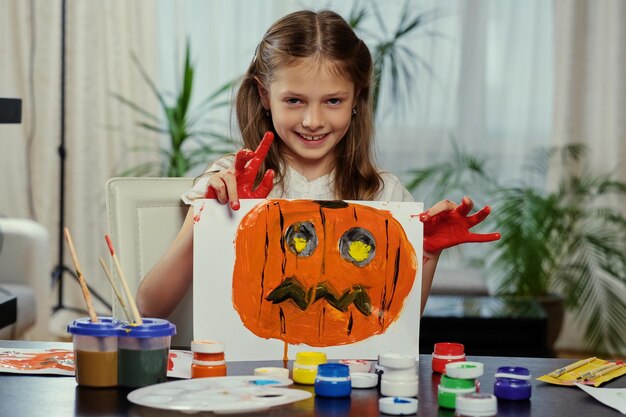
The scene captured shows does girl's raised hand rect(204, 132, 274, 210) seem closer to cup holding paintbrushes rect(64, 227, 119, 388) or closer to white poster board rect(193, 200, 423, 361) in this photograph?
white poster board rect(193, 200, 423, 361)

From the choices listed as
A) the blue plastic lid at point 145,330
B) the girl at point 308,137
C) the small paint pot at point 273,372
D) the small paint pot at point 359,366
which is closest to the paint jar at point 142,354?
the blue plastic lid at point 145,330

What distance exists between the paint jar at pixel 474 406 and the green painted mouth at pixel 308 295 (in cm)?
36

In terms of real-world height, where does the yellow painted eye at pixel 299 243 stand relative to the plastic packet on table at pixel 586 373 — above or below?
above

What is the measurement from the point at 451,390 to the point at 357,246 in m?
0.37

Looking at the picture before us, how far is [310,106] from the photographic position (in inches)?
61.8

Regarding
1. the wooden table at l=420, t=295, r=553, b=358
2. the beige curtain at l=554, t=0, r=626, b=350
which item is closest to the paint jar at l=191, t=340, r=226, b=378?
the wooden table at l=420, t=295, r=553, b=358

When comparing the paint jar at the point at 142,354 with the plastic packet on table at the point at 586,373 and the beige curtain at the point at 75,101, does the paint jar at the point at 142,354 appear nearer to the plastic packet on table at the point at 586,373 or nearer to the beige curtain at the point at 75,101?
the plastic packet on table at the point at 586,373

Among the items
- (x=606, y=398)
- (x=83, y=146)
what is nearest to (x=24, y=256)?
(x=83, y=146)

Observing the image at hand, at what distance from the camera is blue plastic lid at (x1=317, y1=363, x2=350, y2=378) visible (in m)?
1.04

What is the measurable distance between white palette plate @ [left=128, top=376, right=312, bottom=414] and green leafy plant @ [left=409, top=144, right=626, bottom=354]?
2984mm

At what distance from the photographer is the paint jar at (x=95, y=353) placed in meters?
1.07

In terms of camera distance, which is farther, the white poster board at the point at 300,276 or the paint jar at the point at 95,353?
the white poster board at the point at 300,276

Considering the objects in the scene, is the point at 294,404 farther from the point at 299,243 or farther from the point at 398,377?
the point at 299,243

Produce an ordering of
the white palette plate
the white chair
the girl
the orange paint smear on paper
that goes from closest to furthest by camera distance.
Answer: the white palette plate < the orange paint smear on paper < the girl < the white chair
